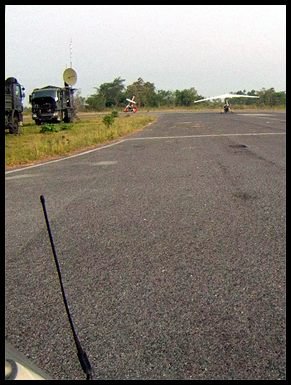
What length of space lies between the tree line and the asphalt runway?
79764 mm

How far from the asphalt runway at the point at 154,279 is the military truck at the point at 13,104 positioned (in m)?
15.2

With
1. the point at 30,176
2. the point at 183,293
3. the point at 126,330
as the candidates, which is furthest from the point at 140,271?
the point at 30,176

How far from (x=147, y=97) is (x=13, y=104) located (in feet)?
264

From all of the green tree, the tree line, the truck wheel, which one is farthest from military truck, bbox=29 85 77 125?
the green tree

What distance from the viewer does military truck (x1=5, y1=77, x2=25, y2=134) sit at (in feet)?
71.2

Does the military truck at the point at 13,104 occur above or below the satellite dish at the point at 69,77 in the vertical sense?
below

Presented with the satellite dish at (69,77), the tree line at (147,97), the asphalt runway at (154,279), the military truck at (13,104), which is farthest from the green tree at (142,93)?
the asphalt runway at (154,279)

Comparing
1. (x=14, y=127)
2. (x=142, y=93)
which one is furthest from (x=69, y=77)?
(x=142, y=93)

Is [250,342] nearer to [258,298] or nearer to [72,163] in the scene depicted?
[258,298]

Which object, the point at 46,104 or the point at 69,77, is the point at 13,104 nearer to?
the point at 46,104

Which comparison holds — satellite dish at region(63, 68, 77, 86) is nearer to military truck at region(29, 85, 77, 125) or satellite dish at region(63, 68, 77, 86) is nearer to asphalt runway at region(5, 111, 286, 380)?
military truck at region(29, 85, 77, 125)

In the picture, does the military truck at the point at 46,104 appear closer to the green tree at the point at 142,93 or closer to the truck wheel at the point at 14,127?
the truck wheel at the point at 14,127

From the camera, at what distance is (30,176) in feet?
32.9

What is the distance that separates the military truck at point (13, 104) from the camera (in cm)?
2171
